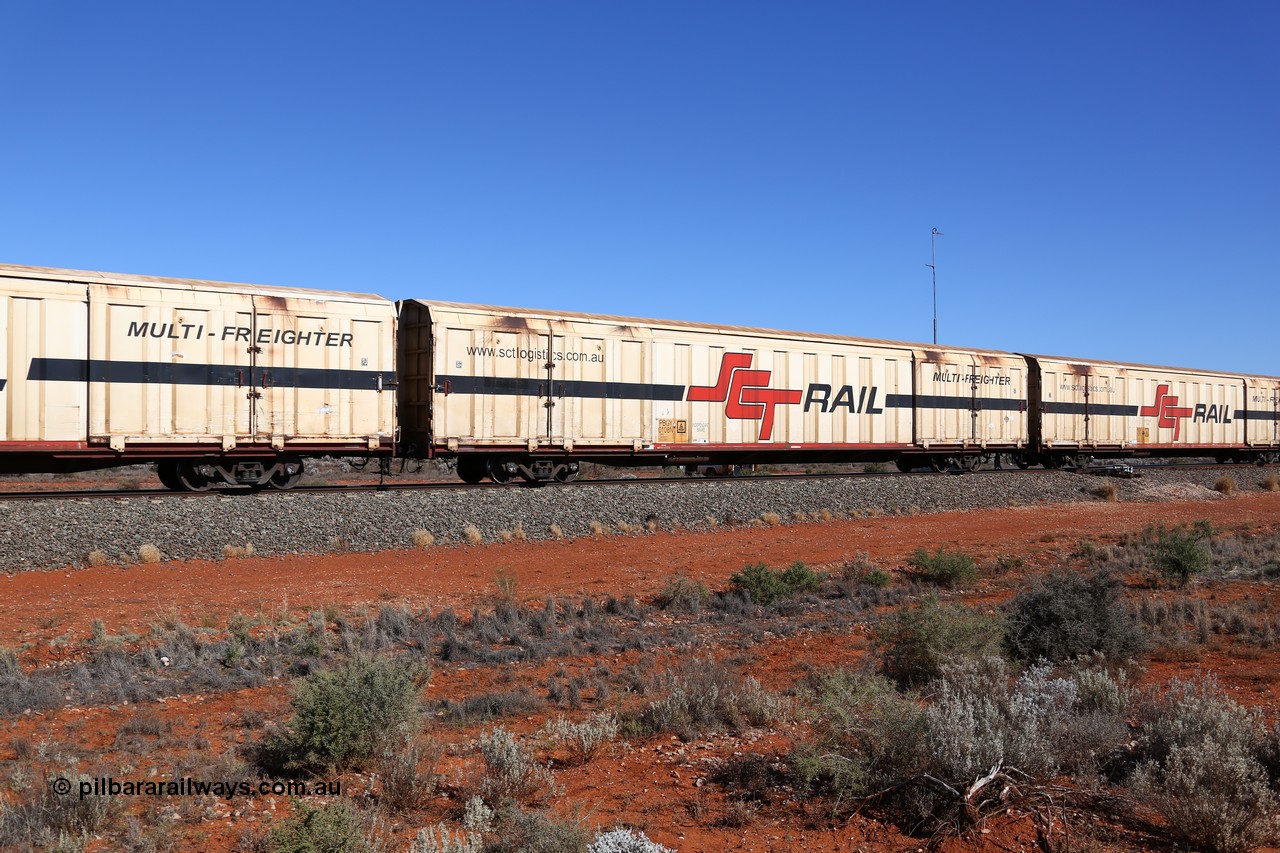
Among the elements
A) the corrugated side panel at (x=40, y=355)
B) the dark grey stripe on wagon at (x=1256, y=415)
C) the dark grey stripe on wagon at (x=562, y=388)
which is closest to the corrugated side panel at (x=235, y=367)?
the corrugated side panel at (x=40, y=355)

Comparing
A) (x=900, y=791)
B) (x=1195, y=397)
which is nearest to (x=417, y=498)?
(x=900, y=791)

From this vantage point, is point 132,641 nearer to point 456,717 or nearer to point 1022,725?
point 456,717

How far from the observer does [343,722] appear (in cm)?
689

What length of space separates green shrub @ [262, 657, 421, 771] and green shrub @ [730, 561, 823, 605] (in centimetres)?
780

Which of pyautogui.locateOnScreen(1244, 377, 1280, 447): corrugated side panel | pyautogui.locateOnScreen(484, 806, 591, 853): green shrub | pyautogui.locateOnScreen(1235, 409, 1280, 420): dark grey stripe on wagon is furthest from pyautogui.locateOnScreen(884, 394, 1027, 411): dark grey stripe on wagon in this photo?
pyautogui.locateOnScreen(484, 806, 591, 853): green shrub

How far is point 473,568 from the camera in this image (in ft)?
52.7

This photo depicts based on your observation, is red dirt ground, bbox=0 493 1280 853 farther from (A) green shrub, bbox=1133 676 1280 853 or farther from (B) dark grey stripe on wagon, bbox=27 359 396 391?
(B) dark grey stripe on wagon, bbox=27 359 396 391

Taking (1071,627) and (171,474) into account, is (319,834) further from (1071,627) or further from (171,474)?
(171,474)

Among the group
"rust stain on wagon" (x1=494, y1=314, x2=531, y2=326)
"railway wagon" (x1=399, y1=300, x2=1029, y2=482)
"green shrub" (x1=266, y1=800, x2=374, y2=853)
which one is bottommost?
"green shrub" (x1=266, y1=800, x2=374, y2=853)

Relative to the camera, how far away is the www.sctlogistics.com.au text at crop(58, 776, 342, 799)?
19.9ft

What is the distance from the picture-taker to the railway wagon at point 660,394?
19953mm

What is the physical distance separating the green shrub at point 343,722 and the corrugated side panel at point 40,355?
1136 centimetres

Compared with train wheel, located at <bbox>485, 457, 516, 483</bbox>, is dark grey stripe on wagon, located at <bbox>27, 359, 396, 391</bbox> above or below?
above

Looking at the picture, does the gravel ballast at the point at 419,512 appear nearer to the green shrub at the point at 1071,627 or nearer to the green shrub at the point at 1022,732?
the green shrub at the point at 1071,627
